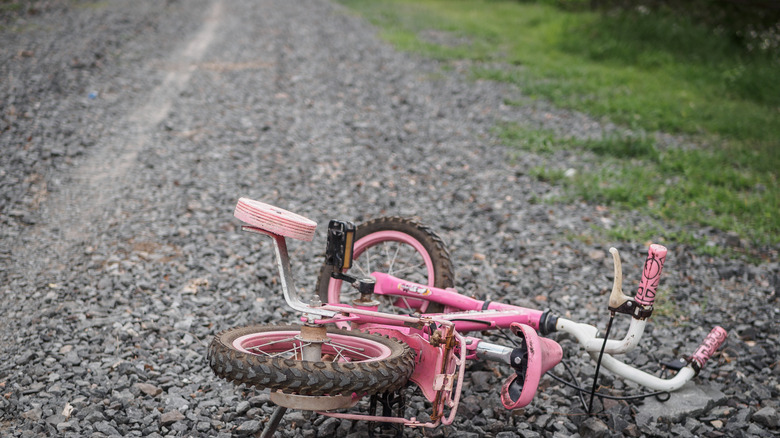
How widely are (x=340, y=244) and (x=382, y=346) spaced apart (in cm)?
60

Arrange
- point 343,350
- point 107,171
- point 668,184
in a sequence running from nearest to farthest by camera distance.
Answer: point 343,350 < point 107,171 < point 668,184

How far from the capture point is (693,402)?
13.2ft

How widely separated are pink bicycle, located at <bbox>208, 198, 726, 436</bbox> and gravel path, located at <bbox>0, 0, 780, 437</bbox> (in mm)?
414

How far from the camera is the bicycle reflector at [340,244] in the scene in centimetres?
347

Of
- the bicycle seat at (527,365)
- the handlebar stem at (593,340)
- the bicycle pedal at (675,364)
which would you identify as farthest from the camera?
the bicycle pedal at (675,364)

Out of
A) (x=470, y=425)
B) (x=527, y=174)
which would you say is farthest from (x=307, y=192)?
(x=470, y=425)

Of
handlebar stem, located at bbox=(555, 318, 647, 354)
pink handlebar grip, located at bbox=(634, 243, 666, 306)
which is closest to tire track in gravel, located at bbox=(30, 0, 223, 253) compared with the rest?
handlebar stem, located at bbox=(555, 318, 647, 354)

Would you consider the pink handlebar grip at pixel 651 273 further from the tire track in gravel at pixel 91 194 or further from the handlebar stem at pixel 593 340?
the tire track in gravel at pixel 91 194

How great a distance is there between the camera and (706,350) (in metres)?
4.01

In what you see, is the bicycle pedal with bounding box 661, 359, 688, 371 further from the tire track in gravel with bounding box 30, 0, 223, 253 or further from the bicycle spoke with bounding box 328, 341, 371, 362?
the tire track in gravel with bounding box 30, 0, 223, 253

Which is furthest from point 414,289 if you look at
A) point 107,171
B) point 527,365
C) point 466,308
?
point 107,171

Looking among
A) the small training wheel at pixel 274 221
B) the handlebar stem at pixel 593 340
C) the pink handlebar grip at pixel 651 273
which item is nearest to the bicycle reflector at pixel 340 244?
the small training wheel at pixel 274 221

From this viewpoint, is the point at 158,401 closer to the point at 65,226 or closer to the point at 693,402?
the point at 65,226

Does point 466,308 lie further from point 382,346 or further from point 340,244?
point 340,244
